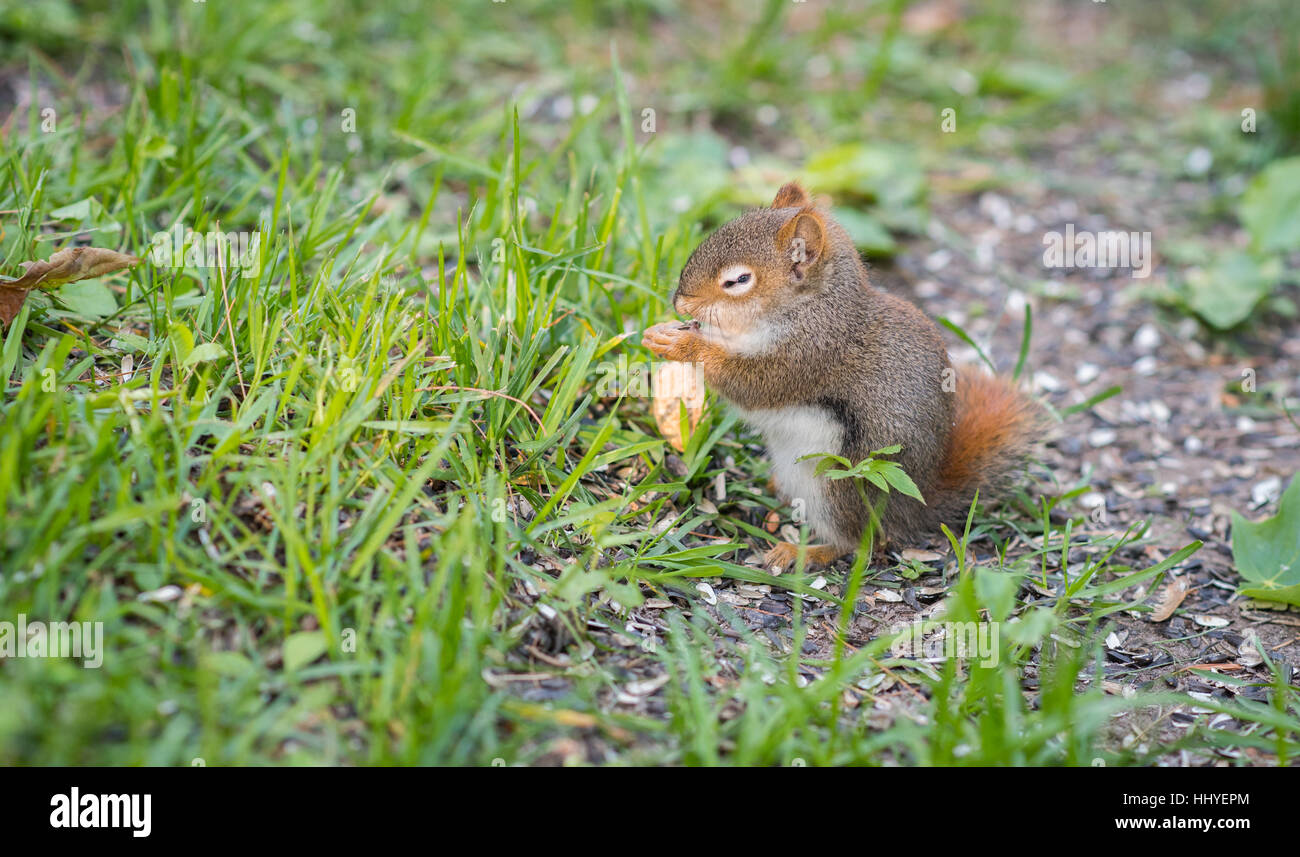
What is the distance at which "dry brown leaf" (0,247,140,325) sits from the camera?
2.83 meters

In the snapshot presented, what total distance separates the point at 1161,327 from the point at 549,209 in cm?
276

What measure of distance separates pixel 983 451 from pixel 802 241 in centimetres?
88

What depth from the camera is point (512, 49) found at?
18.1ft

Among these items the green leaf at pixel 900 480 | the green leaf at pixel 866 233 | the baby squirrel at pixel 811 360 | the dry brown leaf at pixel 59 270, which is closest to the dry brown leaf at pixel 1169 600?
the baby squirrel at pixel 811 360

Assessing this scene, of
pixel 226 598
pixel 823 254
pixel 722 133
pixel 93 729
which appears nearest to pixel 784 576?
pixel 823 254

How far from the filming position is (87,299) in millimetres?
2965

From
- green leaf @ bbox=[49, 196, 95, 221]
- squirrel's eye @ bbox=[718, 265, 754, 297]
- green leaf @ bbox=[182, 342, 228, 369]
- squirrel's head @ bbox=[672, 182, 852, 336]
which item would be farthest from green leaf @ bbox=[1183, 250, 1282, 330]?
green leaf @ bbox=[49, 196, 95, 221]

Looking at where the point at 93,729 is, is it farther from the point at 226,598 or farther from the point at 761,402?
the point at 761,402

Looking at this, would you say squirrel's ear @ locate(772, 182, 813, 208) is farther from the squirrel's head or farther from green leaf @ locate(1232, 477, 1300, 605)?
green leaf @ locate(1232, 477, 1300, 605)

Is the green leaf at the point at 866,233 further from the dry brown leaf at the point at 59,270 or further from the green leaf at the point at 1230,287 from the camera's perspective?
the dry brown leaf at the point at 59,270

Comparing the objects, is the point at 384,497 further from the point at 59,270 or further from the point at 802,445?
the point at 802,445

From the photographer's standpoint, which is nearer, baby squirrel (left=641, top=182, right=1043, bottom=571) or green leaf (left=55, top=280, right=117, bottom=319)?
green leaf (left=55, top=280, right=117, bottom=319)

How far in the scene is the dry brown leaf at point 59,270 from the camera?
2.83 m

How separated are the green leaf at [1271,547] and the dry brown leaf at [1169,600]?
169 millimetres
